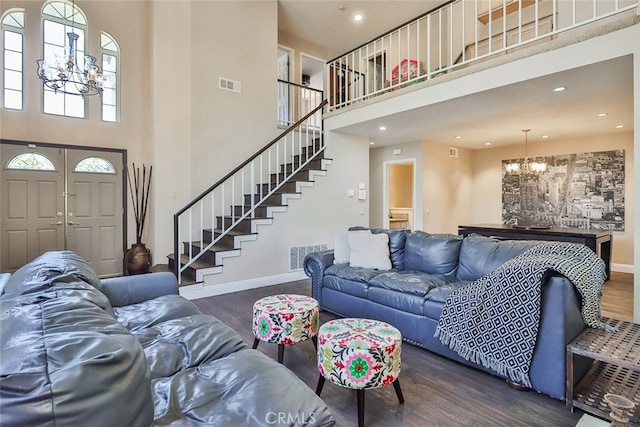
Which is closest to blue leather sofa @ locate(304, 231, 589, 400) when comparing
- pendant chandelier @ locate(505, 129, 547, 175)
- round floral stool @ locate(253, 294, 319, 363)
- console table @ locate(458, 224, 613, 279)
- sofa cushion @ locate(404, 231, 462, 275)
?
sofa cushion @ locate(404, 231, 462, 275)

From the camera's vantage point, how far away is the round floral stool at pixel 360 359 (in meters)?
1.84

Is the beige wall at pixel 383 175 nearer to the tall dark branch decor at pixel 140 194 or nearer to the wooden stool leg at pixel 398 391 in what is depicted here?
the tall dark branch decor at pixel 140 194

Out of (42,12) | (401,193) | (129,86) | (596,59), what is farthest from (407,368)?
(401,193)

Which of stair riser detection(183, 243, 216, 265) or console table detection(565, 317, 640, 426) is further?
stair riser detection(183, 243, 216, 265)

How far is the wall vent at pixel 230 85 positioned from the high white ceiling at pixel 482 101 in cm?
200

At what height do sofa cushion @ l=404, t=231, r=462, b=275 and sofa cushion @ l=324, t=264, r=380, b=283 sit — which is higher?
sofa cushion @ l=404, t=231, r=462, b=275

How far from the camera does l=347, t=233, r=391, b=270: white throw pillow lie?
368 centimetres

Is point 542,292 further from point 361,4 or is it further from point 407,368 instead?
point 361,4

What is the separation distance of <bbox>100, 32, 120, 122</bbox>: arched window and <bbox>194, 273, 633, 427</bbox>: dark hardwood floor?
4.65 metres

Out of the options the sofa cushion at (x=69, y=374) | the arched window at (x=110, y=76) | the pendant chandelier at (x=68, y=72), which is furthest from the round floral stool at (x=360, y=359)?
the arched window at (x=110, y=76)

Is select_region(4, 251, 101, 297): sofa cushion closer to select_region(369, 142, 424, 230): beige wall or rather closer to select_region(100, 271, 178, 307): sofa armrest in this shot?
select_region(100, 271, 178, 307): sofa armrest

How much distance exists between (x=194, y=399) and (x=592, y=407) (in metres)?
2.21

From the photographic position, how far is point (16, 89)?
15.0ft

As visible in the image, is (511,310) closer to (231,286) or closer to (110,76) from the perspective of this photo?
(231,286)
